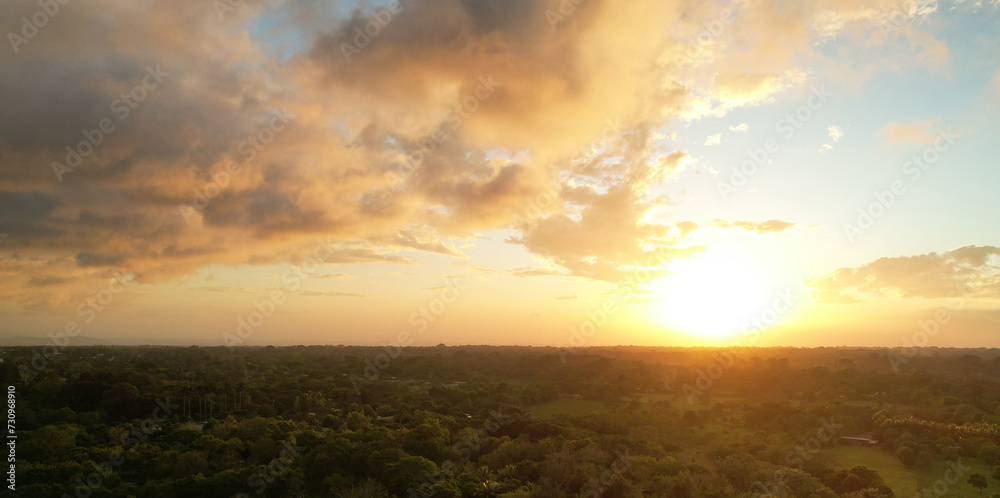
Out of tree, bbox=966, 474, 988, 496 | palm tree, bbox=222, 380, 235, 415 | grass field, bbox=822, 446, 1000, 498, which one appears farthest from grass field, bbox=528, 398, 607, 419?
palm tree, bbox=222, 380, 235, 415

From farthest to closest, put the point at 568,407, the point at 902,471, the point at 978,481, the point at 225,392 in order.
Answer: the point at 568,407, the point at 225,392, the point at 902,471, the point at 978,481

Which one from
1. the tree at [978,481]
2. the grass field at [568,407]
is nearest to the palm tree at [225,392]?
the grass field at [568,407]

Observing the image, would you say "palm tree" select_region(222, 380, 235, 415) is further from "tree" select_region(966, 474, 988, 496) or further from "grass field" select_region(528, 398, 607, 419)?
"tree" select_region(966, 474, 988, 496)

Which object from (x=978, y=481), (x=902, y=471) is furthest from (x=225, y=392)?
(x=978, y=481)

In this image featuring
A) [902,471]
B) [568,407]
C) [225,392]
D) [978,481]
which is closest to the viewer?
[978,481]

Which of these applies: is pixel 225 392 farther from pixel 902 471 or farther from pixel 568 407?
pixel 902 471

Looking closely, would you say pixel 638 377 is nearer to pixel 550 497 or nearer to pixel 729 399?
pixel 729 399

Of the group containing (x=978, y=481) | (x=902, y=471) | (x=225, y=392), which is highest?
(x=225, y=392)
